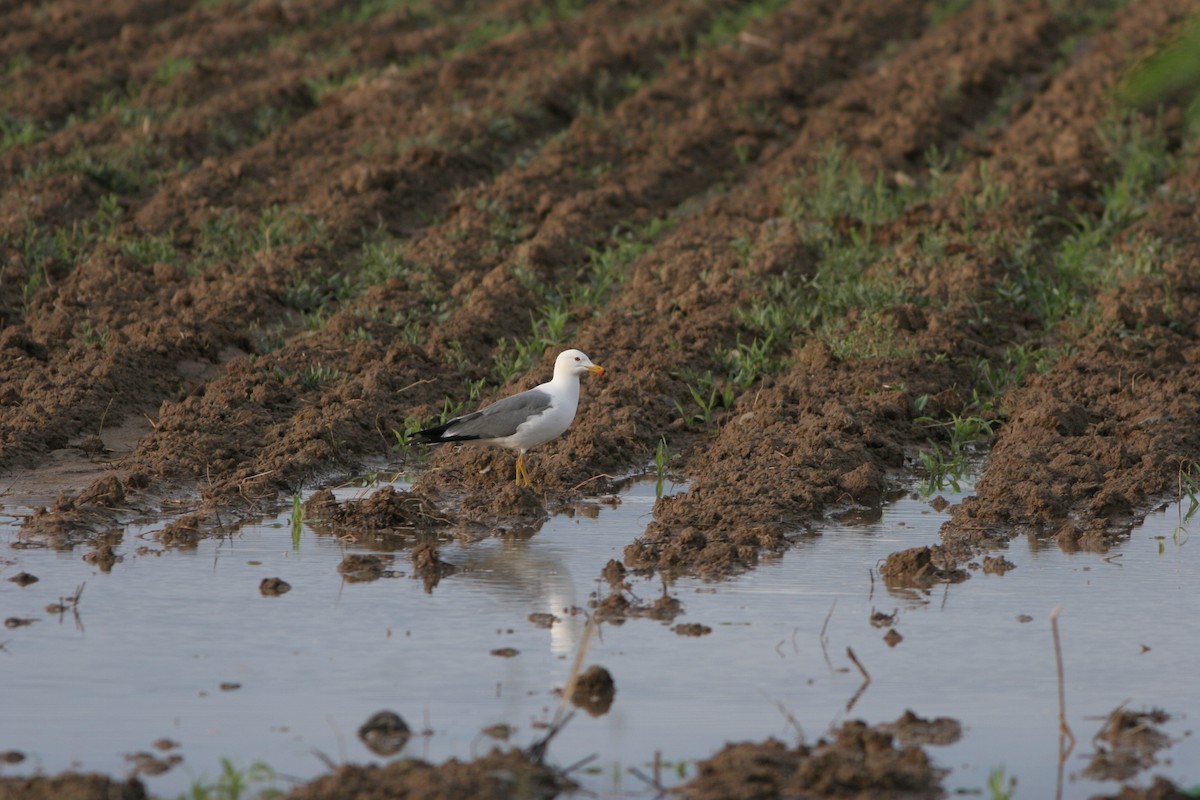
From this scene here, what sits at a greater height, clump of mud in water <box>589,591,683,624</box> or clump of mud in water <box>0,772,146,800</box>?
clump of mud in water <box>589,591,683,624</box>

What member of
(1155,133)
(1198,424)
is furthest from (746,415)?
(1155,133)

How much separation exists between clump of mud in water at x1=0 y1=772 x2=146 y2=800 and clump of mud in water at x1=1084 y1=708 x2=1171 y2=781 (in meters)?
2.92

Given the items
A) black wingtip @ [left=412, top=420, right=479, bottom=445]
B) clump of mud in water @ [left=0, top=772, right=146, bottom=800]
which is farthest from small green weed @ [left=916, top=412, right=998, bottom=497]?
clump of mud in water @ [left=0, top=772, right=146, bottom=800]

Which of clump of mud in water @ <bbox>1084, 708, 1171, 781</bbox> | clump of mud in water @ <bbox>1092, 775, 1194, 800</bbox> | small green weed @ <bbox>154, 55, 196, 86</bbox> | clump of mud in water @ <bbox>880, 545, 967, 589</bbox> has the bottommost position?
clump of mud in water @ <bbox>1092, 775, 1194, 800</bbox>

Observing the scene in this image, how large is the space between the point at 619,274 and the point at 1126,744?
7.99m

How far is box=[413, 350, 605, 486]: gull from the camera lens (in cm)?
869

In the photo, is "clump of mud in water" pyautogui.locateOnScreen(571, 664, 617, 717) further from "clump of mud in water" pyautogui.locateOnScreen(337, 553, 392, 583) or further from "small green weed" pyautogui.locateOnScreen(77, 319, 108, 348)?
"small green weed" pyautogui.locateOnScreen(77, 319, 108, 348)

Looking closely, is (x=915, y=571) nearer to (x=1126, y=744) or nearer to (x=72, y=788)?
(x=1126, y=744)

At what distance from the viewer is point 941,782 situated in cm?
482

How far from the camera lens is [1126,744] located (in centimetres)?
514

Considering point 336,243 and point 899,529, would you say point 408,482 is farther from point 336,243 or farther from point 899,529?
point 336,243

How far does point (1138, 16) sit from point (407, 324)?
13.3m

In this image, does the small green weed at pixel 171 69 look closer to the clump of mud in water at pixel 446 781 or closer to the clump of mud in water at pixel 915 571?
the clump of mud in water at pixel 915 571

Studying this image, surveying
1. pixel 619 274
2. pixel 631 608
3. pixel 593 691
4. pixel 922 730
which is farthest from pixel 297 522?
pixel 619 274
